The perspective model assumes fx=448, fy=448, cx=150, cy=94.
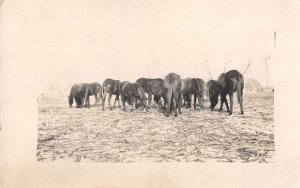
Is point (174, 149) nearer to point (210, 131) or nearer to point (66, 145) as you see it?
point (210, 131)

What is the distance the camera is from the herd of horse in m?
2.20

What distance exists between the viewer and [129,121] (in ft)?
7.32

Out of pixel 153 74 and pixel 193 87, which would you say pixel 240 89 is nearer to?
pixel 193 87

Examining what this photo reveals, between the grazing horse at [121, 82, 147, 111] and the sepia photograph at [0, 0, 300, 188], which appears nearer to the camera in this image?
the sepia photograph at [0, 0, 300, 188]

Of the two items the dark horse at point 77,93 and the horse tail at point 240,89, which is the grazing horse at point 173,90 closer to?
the horse tail at point 240,89

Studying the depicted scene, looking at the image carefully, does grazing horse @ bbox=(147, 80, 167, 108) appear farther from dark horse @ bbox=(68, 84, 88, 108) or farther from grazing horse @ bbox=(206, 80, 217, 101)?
dark horse @ bbox=(68, 84, 88, 108)

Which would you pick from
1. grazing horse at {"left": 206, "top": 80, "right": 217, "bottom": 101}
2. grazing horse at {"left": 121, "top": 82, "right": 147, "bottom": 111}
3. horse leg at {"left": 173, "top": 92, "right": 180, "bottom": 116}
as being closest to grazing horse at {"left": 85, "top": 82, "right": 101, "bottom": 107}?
grazing horse at {"left": 121, "top": 82, "right": 147, "bottom": 111}

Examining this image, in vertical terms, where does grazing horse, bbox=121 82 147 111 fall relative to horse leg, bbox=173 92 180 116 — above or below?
above

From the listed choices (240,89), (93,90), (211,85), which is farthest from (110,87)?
(240,89)

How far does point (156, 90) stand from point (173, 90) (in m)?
0.09

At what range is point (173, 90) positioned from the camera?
2256 mm

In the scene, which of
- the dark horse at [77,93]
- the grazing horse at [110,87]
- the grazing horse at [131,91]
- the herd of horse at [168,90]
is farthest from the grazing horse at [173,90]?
the dark horse at [77,93]

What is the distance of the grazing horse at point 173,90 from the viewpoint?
221 centimetres

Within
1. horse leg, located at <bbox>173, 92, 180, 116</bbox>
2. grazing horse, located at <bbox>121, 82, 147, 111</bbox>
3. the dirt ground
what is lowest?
the dirt ground
